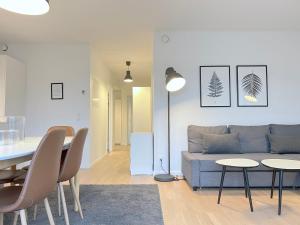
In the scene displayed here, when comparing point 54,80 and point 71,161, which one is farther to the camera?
point 54,80

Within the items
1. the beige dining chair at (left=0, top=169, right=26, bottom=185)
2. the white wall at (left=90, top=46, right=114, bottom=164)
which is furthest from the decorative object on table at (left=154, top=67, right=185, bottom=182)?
the beige dining chair at (left=0, top=169, right=26, bottom=185)

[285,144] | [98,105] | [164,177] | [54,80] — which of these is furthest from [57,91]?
[285,144]

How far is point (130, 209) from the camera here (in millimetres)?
2799

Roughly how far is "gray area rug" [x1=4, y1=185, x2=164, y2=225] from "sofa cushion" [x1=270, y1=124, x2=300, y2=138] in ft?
6.76

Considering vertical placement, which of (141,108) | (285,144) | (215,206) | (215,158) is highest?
(141,108)

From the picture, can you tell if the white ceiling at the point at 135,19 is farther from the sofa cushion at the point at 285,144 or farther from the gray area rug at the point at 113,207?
the gray area rug at the point at 113,207

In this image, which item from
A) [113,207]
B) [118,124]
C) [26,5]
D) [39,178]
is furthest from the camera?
[118,124]

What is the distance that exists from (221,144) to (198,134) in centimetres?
43

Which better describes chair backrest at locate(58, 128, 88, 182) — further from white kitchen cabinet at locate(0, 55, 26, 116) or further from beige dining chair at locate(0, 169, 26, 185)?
white kitchen cabinet at locate(0, 55, 26, 116)

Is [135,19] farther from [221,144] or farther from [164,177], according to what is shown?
[164,177]

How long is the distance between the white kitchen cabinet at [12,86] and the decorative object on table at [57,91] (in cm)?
54

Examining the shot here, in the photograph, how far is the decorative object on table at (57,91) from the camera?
512cm

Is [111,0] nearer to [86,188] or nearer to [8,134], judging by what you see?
[8,134]

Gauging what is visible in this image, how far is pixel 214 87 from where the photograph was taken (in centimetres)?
449
